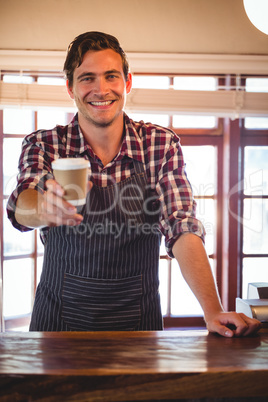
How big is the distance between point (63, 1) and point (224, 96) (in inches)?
55.2

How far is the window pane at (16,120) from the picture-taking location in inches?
133

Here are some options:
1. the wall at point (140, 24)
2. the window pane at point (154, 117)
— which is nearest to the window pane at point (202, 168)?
the window pane at point (154, 117)

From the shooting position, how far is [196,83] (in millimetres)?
3480

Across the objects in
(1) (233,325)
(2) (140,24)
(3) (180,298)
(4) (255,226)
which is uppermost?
(2) (140,24)

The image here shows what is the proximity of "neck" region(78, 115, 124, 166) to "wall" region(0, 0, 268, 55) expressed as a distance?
1572 millimetres

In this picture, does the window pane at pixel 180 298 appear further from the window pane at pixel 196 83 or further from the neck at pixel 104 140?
the neck at pixel 104 140

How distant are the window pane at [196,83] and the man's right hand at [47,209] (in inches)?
85.6

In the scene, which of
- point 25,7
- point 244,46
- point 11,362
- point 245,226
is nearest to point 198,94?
point 244,46

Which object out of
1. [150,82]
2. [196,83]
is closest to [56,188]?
[150,82]

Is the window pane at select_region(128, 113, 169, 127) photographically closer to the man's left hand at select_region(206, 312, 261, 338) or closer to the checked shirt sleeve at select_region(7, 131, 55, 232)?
the checked shirt sleeve at select_region(7, 131, 55, 232)

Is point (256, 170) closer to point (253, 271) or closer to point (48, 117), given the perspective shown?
point (253, 271)

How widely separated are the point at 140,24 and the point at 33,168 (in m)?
2.07

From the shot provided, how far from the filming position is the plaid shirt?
1777mm

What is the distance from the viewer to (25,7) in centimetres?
328
